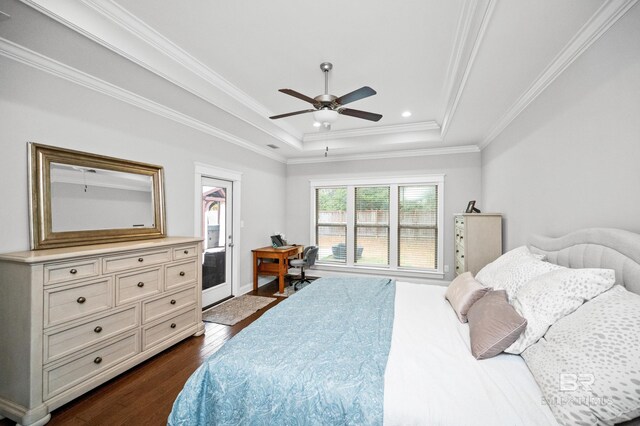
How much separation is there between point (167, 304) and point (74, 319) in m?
0.80

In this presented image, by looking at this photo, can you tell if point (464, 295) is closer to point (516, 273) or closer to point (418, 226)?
point (516, 273)

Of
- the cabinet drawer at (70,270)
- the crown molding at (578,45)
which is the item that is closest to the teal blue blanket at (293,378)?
the cabinet drawer at (70,270)

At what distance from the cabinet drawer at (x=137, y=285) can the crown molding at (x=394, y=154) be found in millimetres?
3919

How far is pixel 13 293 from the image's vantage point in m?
1.79

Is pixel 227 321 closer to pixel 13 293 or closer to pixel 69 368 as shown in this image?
pixel 69 368

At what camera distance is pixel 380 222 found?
17.8ft

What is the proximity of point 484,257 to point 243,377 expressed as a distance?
3291 mm

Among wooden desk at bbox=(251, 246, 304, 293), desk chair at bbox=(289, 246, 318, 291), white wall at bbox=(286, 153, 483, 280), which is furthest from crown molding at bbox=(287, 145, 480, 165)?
wooden desk at bbox=(251, 246, 304, 293)

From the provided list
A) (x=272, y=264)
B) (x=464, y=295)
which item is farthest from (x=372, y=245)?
(x=464, y=295)

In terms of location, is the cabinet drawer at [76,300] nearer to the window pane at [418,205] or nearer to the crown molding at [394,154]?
the crown molding at [394,154]

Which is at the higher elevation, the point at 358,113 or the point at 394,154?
the point at 394,154

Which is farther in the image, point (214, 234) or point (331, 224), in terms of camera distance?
point (331, 224)

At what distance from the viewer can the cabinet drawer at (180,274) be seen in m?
2.70

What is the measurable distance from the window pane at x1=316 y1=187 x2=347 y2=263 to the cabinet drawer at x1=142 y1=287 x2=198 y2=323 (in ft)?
10.6
